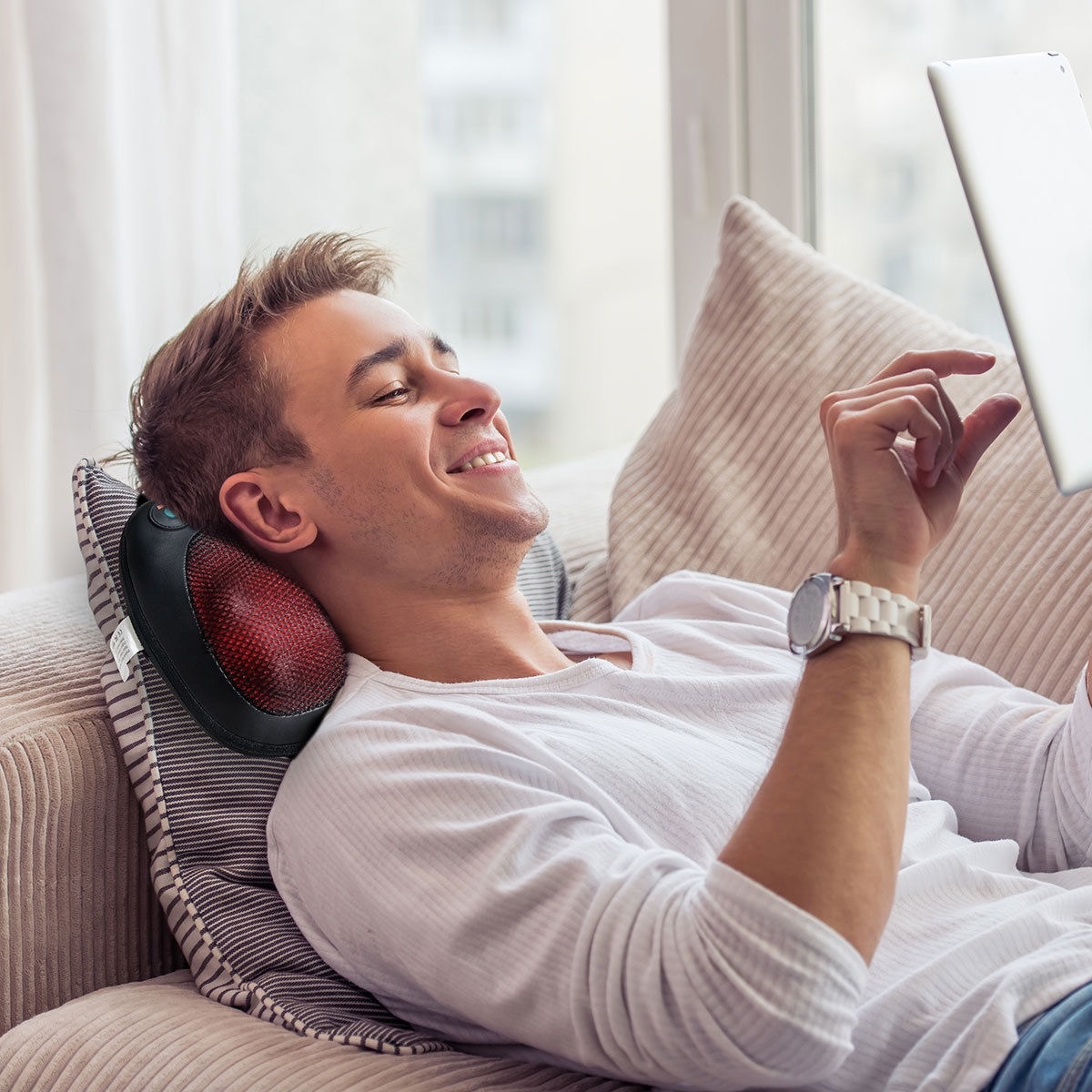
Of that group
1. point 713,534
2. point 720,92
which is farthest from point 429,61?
point 713,534

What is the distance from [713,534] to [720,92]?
3.90 ft

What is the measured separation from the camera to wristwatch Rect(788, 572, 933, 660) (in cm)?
92

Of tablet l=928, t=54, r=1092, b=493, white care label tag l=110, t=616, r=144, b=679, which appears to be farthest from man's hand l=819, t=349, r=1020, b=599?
white care label tag l=110, t=616, r=144, b=679

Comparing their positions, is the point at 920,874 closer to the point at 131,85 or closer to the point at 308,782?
the point at 308,782

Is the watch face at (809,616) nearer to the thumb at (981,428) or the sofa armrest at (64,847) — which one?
the thumb at (981,428)

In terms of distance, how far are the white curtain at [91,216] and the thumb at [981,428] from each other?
5.03 feet

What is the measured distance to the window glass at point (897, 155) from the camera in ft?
7.68

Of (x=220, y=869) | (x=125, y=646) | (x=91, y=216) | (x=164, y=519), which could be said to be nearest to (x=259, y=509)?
(x=164, y=519)

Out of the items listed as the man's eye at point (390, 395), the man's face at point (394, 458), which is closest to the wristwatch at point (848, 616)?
the man's face at point (394, 458)

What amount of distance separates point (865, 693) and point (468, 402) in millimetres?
542

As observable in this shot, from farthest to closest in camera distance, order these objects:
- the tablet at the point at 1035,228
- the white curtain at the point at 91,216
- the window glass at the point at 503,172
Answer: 1. the window glass at the point at 503,172
2. the white curtain at the point at 91,216
3. the tablet at the point at 1035,228

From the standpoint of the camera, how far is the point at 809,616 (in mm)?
931

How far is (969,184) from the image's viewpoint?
80 cm

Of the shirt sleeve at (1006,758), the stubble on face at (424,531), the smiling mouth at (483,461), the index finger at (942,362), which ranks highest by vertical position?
the index finger at (942,362)
